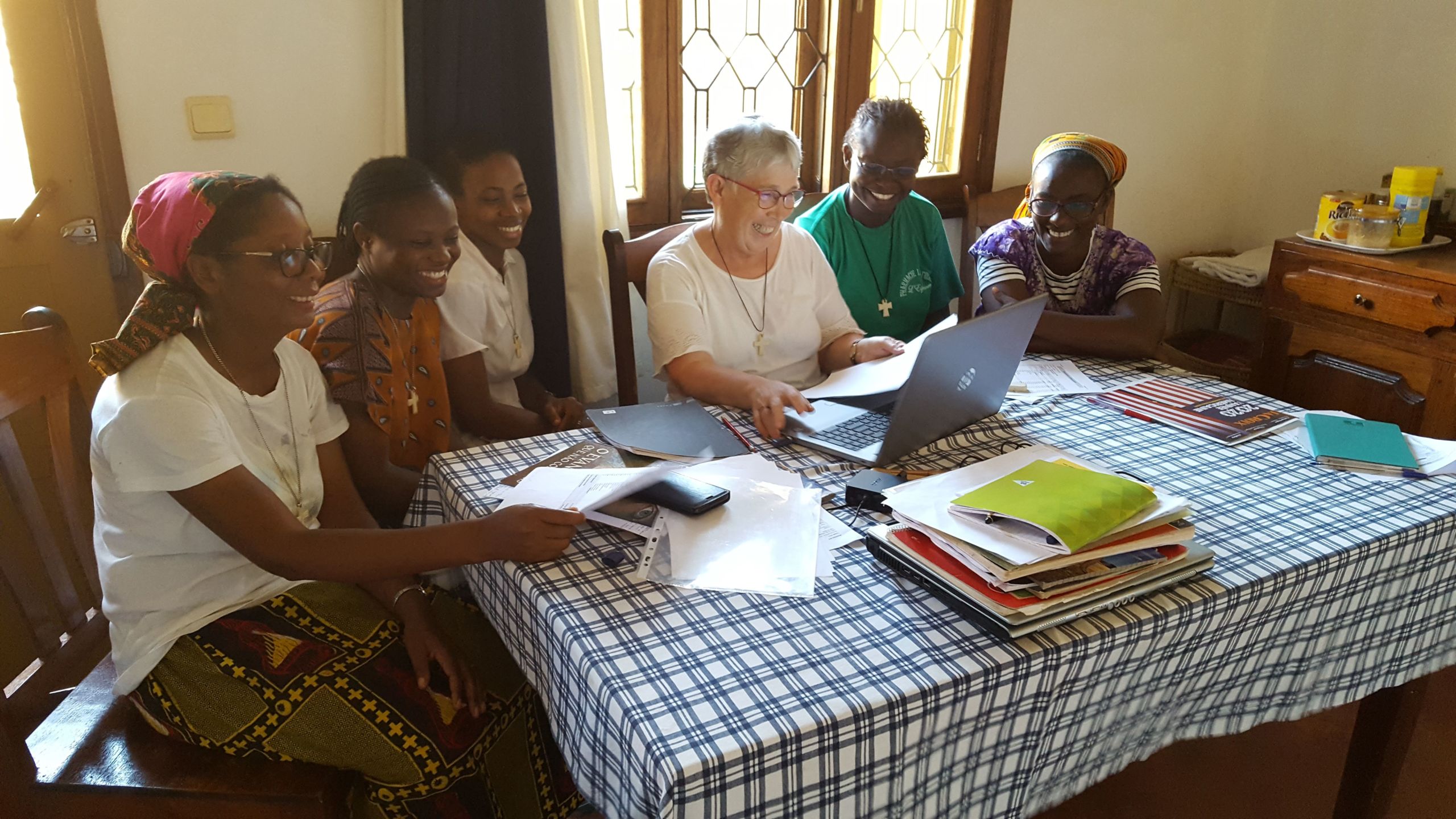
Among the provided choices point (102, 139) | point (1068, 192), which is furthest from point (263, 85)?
point (1068, 192)

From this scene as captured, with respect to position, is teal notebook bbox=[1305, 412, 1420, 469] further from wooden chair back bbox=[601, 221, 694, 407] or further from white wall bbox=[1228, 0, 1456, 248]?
white wall bbox=[1228, 0, 1456, 248]

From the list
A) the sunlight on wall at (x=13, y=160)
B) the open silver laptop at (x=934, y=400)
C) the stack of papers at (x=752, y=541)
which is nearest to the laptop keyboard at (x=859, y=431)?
the open silver laptop at (x=934, y=400)

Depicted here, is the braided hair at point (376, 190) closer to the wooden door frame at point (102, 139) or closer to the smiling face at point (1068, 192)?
the wooden door frame at point (102, 139)

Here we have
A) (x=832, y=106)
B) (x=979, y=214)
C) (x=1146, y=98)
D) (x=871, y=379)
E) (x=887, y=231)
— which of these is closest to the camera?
(x=871, y=379)

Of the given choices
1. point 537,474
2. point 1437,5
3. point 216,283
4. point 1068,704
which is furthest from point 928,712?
point 1437,5

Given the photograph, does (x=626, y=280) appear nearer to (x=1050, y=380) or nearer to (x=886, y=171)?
(x=886, y=171)

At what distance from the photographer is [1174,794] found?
1682mm

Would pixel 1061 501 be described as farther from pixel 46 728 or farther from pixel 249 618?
pixel 46 728

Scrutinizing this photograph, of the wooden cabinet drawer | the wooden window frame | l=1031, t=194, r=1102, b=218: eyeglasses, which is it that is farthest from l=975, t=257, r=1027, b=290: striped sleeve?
the wooden cabinet drawer

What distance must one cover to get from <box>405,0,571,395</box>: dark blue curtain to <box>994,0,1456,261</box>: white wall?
1.54 meters

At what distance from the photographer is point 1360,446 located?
4.41 ft

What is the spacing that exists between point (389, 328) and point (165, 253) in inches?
17.2

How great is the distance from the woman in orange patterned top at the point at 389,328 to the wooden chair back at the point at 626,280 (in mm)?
317

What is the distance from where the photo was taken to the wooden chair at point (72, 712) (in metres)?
1.04
